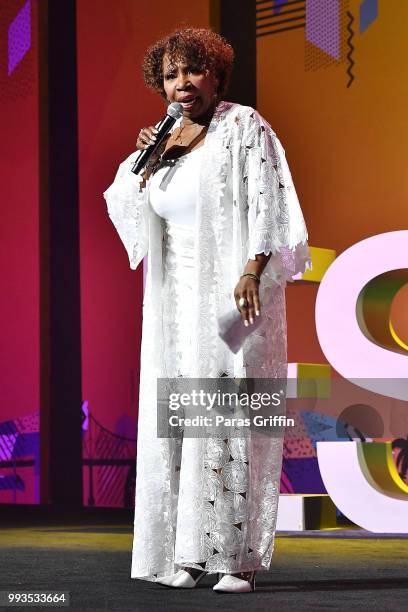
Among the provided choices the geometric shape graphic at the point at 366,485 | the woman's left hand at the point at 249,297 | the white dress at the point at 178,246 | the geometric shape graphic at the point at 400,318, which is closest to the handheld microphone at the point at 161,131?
the white dress at the point at 178,246

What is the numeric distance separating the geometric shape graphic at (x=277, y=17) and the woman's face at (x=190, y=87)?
10.7ft

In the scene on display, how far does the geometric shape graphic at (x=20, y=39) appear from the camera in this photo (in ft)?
22.9

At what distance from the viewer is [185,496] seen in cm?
269

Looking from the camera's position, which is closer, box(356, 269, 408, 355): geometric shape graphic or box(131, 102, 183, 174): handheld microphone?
box(131, 102, 183, 174): handheld microphone

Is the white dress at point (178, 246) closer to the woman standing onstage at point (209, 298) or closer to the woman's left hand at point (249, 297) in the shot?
the woman standing onstage at point (209, 298)

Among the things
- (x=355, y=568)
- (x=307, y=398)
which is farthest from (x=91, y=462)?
(x=355, y=568)

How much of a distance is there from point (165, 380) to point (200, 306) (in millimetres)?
238

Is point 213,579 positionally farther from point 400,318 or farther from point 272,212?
point 400,318

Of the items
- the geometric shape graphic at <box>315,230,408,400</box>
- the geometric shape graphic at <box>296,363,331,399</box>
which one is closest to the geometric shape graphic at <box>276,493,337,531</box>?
the geometric shape graphic at <box>296,363,331,399</box>

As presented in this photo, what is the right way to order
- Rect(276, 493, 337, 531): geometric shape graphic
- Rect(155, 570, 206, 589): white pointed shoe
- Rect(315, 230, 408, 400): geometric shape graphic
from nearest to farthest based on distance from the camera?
Rect(155, 570, 206, 589): white pointed shoe, Rect(315, 230, 408, 400): geometric shape graphic, Rect(276, 493, 337, 531): geometric shape graphic

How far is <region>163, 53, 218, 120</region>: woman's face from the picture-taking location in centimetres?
281

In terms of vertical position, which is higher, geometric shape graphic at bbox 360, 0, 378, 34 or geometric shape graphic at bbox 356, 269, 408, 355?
geometric shape graphic at bbox 360, 0, 378, 34

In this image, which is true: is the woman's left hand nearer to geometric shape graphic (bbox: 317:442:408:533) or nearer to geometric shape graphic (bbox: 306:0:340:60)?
geometric shape graphic (bbox: 317:442:408:533)

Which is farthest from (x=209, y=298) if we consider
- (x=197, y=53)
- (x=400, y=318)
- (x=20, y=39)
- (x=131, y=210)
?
(x=20, y=39)
